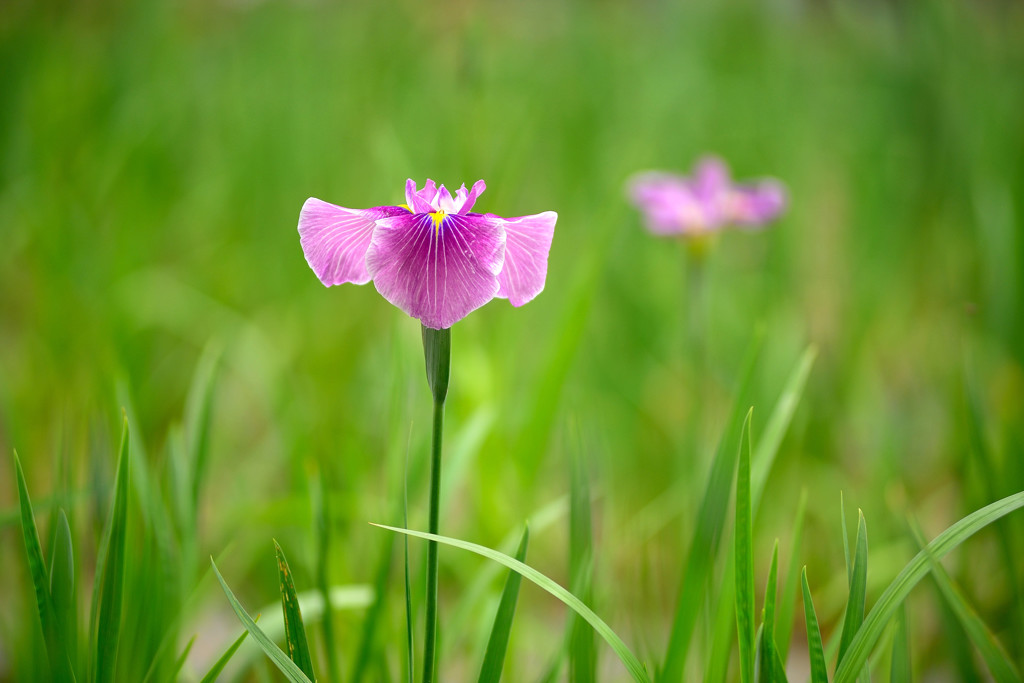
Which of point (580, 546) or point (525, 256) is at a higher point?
point (525, 256)

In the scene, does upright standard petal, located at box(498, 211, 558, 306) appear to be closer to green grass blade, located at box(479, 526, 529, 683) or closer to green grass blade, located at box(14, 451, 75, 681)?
green grass blade, located at box(479, 526, 529, 683)

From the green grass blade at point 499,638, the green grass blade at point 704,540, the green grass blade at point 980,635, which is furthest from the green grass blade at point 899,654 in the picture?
the green grass blade at point 499,638

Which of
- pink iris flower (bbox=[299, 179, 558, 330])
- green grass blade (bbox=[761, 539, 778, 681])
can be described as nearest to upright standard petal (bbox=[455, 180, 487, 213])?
pink iris flower (bbox=[299, 179, 558, 330])

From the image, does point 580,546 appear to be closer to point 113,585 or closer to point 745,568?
point 745,568

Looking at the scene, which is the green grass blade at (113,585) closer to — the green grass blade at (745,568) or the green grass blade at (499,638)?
the green grass blade at (499,638)

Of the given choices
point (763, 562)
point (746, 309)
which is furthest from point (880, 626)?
point (746, 309)

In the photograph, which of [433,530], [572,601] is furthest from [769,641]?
[433,530]

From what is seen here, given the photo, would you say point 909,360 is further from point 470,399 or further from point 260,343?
point 260,343
